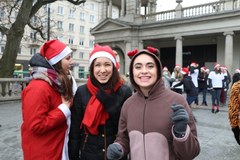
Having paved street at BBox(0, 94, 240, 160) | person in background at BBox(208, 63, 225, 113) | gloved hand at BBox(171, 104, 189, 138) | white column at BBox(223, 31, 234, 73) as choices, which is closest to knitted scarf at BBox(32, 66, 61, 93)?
gloved hand at BBox(171, 104, 189, 138)

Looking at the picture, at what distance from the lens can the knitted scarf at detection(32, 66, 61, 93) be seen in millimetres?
2744

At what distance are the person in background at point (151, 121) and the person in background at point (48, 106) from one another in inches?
29.1

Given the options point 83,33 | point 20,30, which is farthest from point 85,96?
point 83,33

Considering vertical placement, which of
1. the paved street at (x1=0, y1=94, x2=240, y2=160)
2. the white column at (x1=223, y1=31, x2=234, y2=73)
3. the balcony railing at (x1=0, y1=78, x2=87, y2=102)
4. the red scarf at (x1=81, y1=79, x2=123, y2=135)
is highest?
the white column at (x1=223, y1=31, x2=234, y2=73)

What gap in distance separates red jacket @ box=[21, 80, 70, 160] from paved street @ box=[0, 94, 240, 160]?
9.71ft

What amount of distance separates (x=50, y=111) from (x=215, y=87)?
10.6m

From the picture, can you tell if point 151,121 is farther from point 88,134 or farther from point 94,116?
point 88,134

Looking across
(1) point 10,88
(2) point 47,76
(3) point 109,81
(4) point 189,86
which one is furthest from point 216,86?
(1) point 10,88

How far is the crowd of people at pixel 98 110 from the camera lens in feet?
7.06

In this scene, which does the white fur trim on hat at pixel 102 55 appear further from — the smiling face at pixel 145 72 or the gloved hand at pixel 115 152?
the gloved hand at pixel 115 152

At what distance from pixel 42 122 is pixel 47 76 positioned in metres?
0.49

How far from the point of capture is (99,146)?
9.06ft

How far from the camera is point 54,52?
9.46 ft

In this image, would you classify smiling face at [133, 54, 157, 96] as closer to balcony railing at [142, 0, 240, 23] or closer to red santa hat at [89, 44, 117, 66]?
red santa hat at [89, 44, 117, 66]
